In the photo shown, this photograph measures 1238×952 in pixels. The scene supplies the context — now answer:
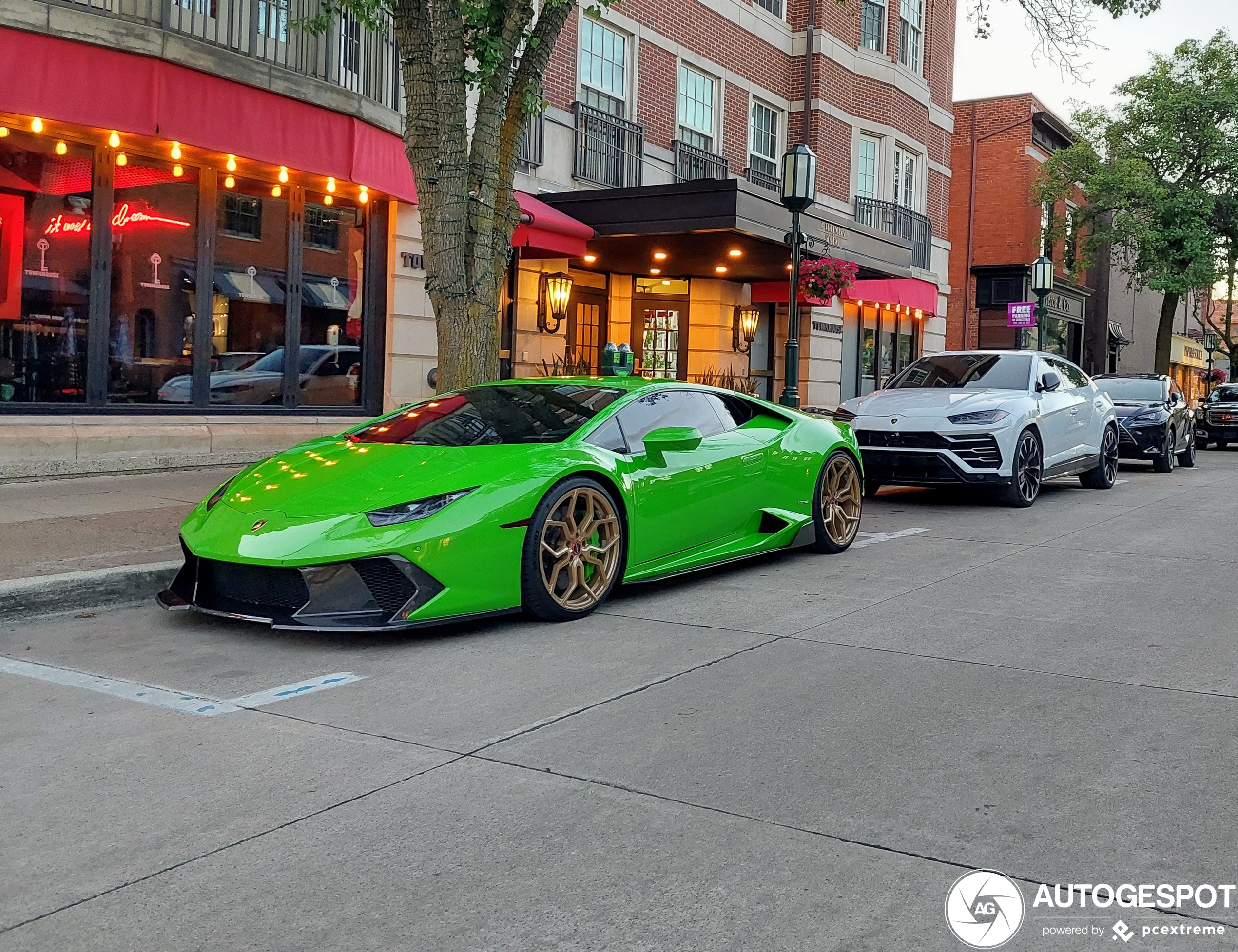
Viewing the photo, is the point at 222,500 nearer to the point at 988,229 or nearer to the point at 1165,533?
the point at 1165,533

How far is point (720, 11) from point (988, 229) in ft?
65.6

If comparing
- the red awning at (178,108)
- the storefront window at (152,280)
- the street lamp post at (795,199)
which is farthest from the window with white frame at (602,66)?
the storefront window at (152,280)

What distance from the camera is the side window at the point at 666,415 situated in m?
6.85

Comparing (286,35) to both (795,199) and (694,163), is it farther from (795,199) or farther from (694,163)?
(694,163)

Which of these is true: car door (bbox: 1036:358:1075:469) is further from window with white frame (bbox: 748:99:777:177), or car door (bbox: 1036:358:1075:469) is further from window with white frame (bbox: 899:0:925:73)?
window with white frame (bbox: 899:0:925:73)

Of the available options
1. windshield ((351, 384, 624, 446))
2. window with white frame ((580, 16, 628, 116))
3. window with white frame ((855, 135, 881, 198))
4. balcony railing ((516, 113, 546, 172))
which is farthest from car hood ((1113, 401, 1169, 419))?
windshield ((351, 384, 624, 446))

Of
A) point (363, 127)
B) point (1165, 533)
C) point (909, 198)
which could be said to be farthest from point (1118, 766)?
point (909, 198)

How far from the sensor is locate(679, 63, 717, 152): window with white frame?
66.7 ft

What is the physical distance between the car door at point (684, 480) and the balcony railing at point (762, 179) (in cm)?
1540

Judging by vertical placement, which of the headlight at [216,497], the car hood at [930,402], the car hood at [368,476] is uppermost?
the car hood at [930,402]

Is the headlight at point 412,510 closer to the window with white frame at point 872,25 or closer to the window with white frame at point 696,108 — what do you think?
the window with white frame at point 696,108

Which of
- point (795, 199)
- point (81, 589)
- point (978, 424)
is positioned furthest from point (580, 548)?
point (795, 199)

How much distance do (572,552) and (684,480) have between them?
1019 mm

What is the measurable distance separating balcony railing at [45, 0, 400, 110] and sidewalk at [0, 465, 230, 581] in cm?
415
